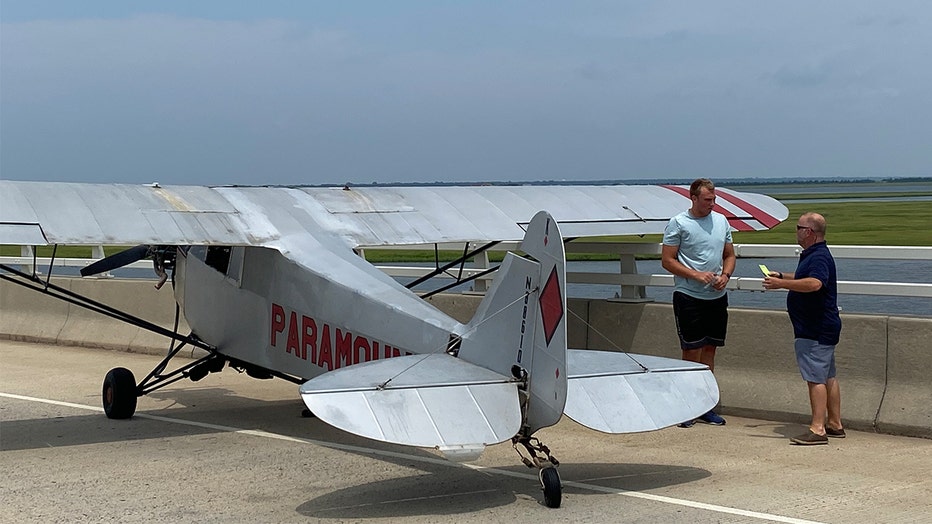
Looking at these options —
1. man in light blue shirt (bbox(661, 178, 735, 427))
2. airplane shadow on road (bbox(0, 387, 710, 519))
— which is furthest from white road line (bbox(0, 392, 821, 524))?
man in light blue shirt (bbox(661, 178, 735, 427))

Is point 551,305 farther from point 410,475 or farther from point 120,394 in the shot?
point 120,394

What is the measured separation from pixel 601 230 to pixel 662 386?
4636mm

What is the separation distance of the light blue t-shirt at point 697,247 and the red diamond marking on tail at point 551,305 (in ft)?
10.7

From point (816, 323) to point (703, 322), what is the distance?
3.37ft

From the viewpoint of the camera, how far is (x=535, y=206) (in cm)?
1145

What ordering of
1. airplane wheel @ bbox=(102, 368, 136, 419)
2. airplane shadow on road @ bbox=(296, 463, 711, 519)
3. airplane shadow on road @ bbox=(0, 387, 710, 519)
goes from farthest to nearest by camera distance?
airplane wheel @ bbox=(102, 368, 136, 419), airplane shadow on road @ bbox=(0, 387, 710, 519), airplane shadow on road @ bbox=(296, 463, 711, 519)

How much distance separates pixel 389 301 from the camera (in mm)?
7906

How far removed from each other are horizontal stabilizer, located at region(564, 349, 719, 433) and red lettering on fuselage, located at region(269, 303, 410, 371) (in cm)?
134

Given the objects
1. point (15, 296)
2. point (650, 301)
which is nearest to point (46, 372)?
point (15, 296)

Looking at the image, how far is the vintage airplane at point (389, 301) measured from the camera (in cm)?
639

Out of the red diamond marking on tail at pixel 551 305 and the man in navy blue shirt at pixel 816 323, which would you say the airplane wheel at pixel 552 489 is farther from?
the man in navy blue shirt at pixel 816 323

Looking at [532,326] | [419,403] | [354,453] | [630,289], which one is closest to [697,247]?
[630,289]

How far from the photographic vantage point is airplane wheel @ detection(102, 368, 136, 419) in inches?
403

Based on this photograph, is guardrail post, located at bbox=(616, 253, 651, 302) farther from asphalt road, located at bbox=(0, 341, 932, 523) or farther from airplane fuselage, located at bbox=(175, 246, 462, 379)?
airplane fuselage, located at bbox=(175, 246, 462, 379)
